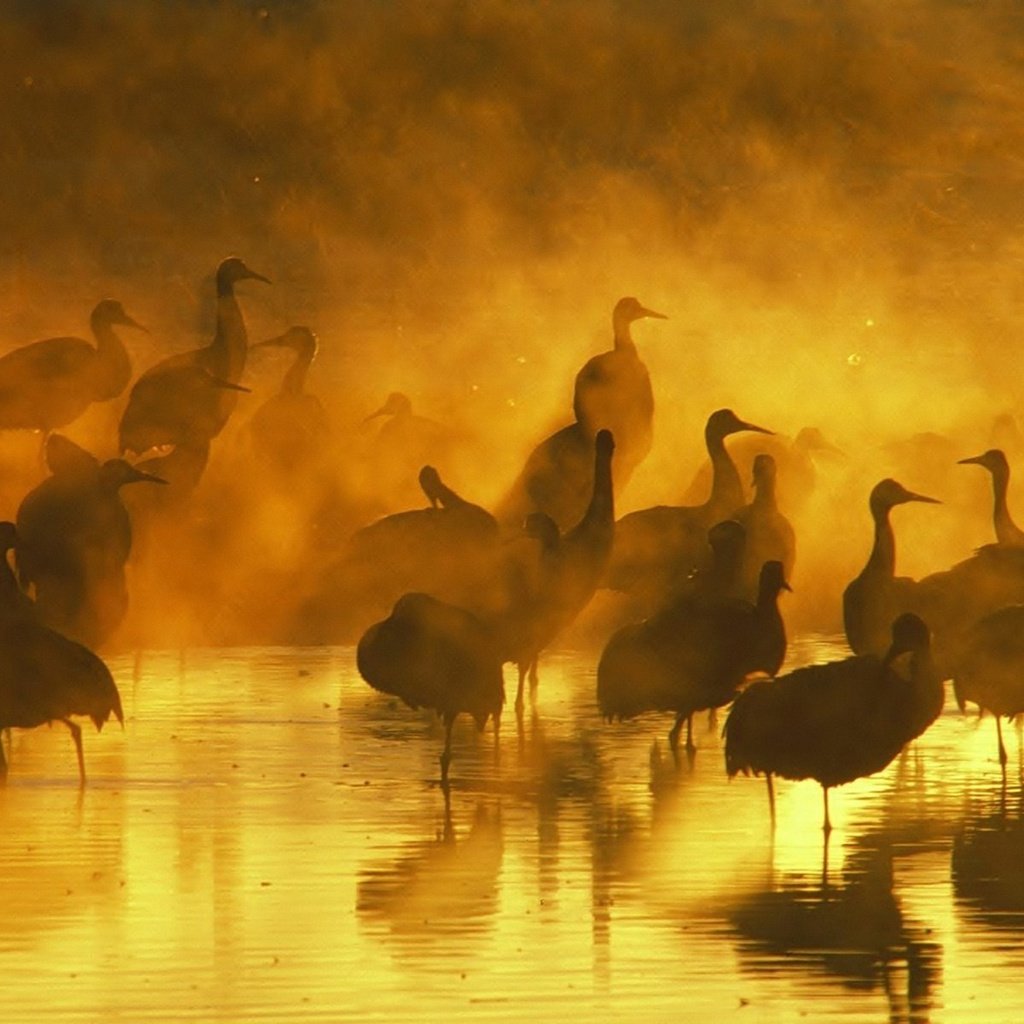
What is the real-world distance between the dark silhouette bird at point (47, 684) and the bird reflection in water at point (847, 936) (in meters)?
A: 3.94

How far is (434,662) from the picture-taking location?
55.5 feet

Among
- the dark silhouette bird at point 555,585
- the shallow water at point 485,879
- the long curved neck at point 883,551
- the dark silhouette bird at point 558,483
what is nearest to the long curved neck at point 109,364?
the dark silhouette bird at point 558,483

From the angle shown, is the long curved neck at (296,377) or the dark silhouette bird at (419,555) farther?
the long curved neck at (296,377)

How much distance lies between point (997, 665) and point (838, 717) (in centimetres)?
199

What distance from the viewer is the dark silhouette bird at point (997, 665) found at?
16.9m

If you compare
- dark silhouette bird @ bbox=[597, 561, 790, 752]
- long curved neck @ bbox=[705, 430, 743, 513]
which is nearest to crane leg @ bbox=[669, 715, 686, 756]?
dark silhouette bird @ bbox=[597, 561, 790, 752]

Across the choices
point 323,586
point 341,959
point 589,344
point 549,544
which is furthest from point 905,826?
point 589,344

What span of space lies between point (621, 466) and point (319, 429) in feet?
11.5

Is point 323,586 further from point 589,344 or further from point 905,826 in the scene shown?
point 589,344

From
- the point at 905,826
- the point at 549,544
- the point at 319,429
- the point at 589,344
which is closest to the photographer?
the point at 905,826

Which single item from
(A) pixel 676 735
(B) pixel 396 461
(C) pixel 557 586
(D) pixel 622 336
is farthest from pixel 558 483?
(A) pixel 676 735

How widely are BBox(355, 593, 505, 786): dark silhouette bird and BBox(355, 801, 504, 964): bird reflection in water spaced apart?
1666 millimetres

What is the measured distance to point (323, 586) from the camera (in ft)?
75.9

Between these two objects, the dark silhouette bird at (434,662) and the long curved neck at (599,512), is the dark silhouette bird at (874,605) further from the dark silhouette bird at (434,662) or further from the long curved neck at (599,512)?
the dark silhouette bird at (434,662)
